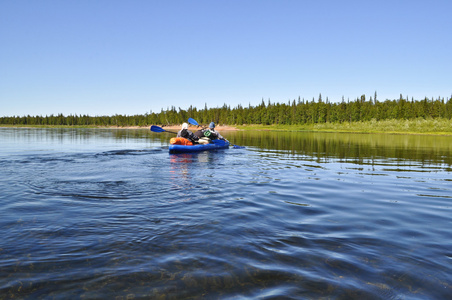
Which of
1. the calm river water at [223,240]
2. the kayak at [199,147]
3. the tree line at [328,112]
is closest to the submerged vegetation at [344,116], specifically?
the tree line at [328,112]

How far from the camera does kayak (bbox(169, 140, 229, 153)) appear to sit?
23.0m

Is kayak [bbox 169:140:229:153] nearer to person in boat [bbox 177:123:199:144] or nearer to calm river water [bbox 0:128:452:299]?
person in boat [bbox 177:123:199:144]

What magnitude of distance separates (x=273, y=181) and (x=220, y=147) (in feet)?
51.1

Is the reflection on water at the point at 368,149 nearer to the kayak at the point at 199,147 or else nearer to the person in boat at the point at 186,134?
the kayak at the point at 199,147

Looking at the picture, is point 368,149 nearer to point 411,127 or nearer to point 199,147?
point 199,147

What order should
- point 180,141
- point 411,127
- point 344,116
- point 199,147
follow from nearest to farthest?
point 180,141
point 199,147
point 411,127
point 344,116

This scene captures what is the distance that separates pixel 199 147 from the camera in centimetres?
2480

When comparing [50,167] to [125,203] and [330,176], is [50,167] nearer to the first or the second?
[125,203]

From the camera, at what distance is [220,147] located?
27.9 m

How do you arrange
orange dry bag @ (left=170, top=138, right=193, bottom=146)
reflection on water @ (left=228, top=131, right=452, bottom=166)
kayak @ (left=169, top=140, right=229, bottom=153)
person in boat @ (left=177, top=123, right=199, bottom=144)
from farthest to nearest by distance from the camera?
person in boat @ (left=177, top=123, right=199, bottom=144) → kayak @ (left=169, top=140, right=229, bottom=153) → orange dry bag @ (left=170, top=138, right=193, bottom=146) → reflection on water @ (left=228, top=131, right=452, bottom=166)

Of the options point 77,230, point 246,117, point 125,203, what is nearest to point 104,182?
point 125,203

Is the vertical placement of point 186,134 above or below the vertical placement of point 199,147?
above

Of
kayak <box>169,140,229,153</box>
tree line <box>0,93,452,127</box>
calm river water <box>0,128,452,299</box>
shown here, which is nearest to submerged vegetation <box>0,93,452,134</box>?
tree line <box>0,93,452,127</box>

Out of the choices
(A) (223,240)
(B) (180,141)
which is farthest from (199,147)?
(A) (223,240)
